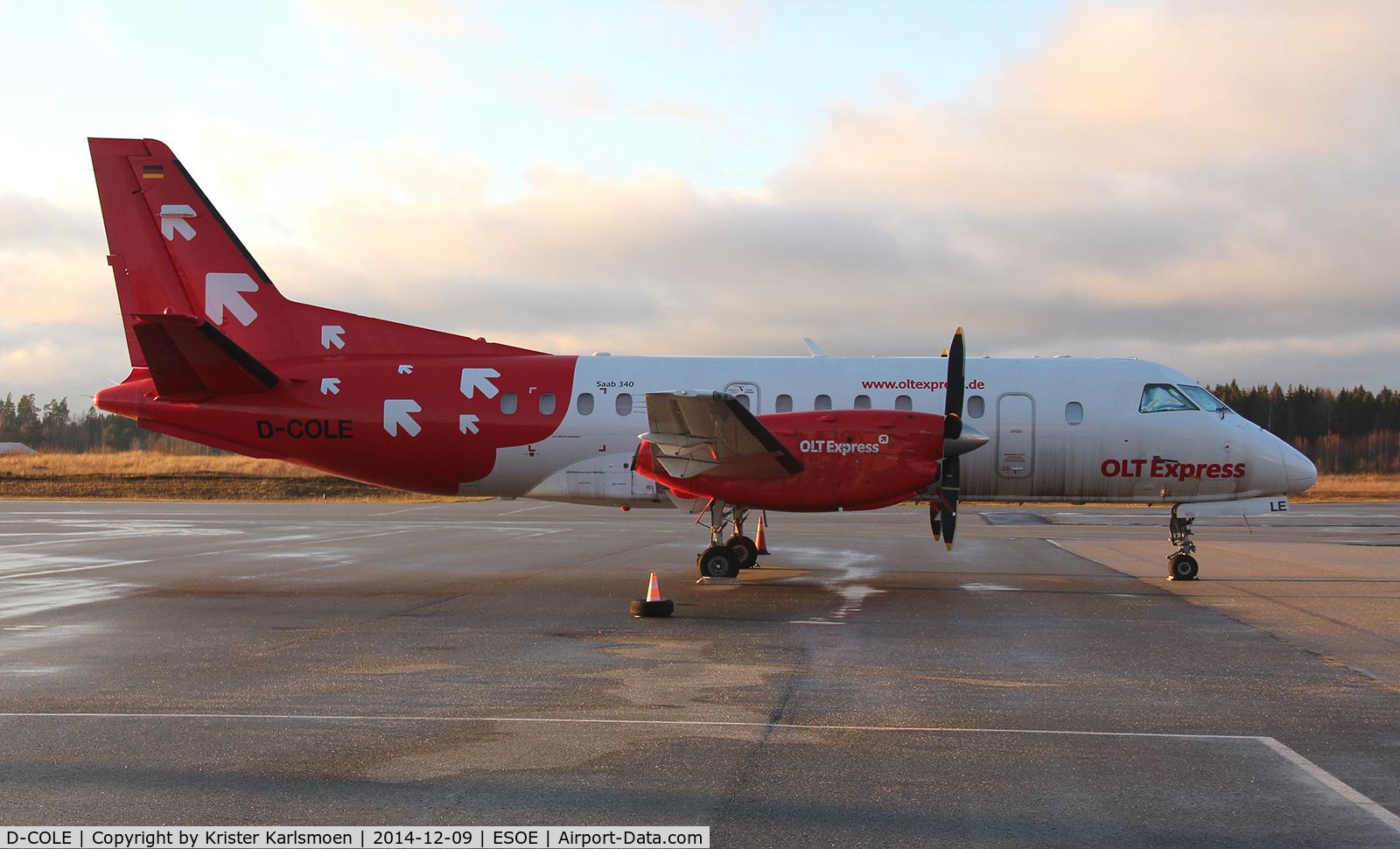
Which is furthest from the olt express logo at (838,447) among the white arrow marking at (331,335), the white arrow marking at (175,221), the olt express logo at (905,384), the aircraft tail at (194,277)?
the white arrow marking at (175,221)

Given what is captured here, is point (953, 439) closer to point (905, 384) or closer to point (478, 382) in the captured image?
point (905, 384)

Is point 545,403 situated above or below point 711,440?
above

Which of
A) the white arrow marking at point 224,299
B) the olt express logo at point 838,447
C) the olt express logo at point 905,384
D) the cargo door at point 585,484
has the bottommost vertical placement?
the cargo door at point 585,484

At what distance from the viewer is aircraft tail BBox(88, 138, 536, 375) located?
17.6 metres

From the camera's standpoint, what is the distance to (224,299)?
58.3 feet

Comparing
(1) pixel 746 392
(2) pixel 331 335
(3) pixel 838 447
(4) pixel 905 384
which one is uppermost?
(2) pixel 331 335

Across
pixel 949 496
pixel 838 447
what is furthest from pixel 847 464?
pixel 949 496

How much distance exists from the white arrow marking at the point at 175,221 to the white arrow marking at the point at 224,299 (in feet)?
2.95

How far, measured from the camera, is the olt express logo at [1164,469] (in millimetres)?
16578

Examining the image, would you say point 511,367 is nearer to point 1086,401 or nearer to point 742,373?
point 742,373
